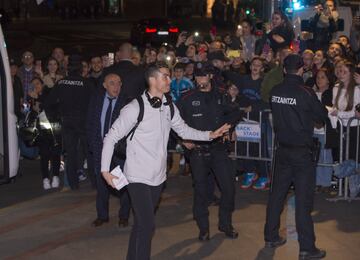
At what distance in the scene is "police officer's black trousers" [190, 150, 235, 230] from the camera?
8.50m

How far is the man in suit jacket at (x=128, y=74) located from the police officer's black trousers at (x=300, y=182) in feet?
7.13

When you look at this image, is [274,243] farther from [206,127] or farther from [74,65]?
[74,65]

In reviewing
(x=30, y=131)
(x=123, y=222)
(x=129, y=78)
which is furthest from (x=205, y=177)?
(x=30, y=131)

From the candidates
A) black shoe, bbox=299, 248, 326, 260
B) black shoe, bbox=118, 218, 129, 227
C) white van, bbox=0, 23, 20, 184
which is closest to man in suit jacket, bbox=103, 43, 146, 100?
white van, bbox=0, 23, 20, 184

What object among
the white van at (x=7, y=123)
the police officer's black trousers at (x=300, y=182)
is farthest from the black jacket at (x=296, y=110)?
the white van at (x=7, y=123)

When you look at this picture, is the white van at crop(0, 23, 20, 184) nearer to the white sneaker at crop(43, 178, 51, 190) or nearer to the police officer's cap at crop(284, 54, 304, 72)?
the white sneaker at crop(43, 178, 51, 190)

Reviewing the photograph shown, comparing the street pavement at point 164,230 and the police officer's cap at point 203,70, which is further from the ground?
the police officer's cap at point 203,70

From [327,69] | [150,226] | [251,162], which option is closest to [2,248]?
[150,226]

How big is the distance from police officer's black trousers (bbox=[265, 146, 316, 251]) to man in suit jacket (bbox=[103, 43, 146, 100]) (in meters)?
2.17

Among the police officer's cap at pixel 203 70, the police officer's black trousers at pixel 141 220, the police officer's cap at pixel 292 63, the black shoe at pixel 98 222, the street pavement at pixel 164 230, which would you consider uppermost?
the police officer's cap at pixel 292 63

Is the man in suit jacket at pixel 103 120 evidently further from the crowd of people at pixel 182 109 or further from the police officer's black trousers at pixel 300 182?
the police officer's black trousers at pixel 300 182

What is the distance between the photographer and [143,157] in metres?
6.98

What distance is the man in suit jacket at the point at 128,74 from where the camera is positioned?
31.0 feet

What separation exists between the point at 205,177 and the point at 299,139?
121 cm
